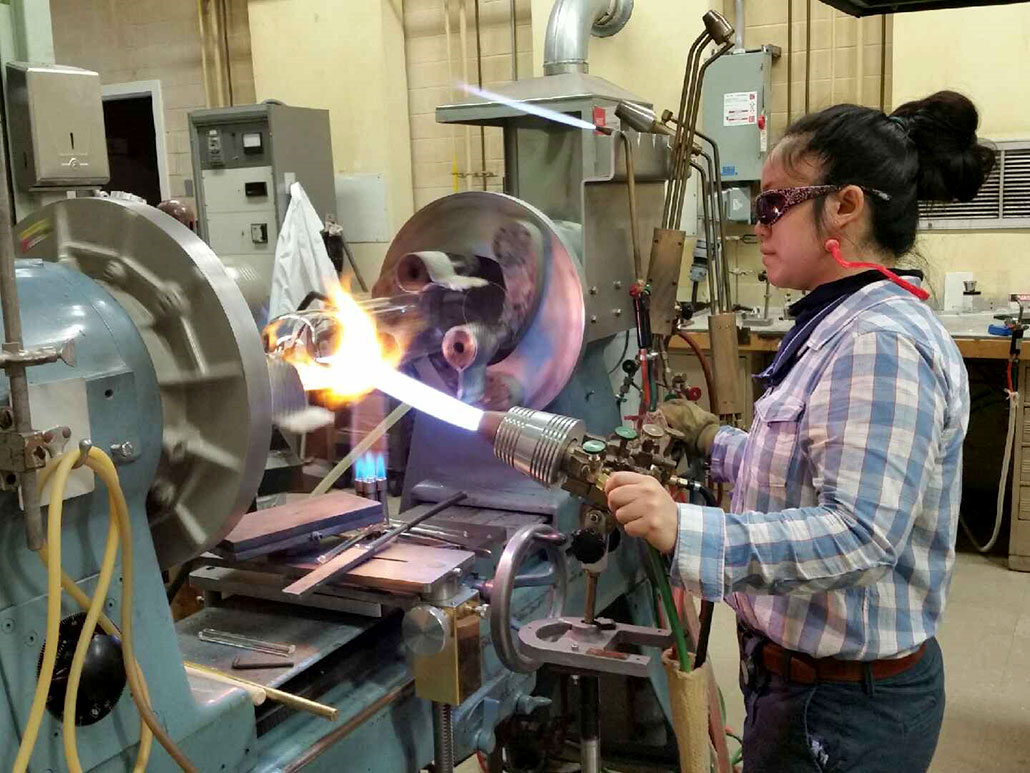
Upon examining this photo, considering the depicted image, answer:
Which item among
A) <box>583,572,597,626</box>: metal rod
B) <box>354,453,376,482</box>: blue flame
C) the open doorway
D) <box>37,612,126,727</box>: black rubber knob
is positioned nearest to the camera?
<box>37,612,126,727</box>: black rubber knob

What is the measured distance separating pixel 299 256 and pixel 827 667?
3.44 metres

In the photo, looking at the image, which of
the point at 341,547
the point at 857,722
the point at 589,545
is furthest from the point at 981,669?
the point at 341,547

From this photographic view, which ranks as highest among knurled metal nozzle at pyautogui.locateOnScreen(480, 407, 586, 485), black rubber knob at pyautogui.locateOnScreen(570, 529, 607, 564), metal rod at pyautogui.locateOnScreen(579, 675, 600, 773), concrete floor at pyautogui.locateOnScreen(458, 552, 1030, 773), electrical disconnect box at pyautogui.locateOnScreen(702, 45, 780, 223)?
electrical disconnect box at pyautogui.locateOnScreen(702, 45, 780, 223)

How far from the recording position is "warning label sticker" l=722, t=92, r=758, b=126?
407 cm

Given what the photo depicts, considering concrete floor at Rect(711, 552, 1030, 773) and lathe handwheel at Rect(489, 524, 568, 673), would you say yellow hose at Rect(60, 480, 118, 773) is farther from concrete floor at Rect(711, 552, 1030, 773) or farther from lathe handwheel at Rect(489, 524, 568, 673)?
concrete floor at Rect(711, 552, 1030, 773)

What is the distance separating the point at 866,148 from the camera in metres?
1.19

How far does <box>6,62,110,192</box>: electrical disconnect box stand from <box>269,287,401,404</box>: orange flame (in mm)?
291

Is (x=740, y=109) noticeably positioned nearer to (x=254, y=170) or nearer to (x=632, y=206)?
(x=254, y=170)

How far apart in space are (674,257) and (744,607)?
37.1 inches

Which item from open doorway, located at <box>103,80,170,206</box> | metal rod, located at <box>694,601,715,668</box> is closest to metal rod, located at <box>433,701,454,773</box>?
metal rod, located at <box>694,601,715,668</box>

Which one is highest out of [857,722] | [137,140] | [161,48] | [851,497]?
[161,48]

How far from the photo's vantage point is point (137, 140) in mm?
5742

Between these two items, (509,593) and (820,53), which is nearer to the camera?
(509,593)

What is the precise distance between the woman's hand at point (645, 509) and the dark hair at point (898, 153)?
41cm
